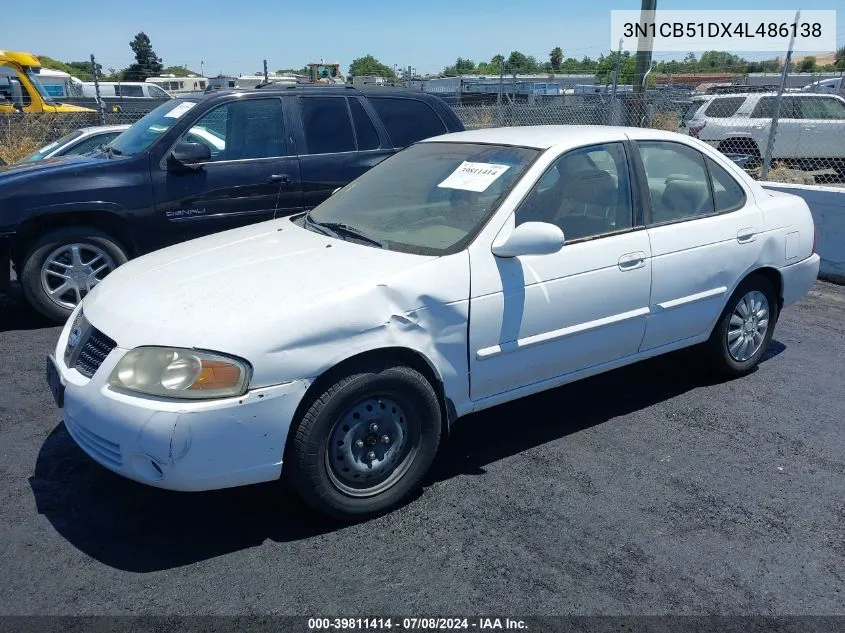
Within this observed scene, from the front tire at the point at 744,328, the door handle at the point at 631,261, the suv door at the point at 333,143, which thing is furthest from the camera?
the suv door at the point at 333,143

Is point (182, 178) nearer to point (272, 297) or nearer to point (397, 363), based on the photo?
point (272, 297)

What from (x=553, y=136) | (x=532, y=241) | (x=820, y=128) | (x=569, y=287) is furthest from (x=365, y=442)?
(x=820, y=128)

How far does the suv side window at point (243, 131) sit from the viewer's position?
6.20 meters

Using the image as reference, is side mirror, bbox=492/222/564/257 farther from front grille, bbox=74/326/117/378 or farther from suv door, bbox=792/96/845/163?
suv door, bbox=792/96/845/163

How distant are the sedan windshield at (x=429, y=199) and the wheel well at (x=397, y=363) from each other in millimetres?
523

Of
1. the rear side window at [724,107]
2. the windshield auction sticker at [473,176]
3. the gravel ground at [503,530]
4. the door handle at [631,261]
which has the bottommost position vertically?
the gravel ground at [503,530]

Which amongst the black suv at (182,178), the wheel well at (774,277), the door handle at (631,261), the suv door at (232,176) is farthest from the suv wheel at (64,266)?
the wheel well at (774,277)

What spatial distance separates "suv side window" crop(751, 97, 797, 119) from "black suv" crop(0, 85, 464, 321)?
32.8 ft

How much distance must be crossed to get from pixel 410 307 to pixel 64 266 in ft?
12.5

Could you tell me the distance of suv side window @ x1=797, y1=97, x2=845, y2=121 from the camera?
1415 centimetres

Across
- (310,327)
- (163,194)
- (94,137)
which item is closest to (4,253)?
(163,194)

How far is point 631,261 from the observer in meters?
3.98

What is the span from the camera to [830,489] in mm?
3572

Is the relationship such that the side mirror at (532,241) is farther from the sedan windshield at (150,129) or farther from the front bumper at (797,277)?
the sedan windshield at (150,129)
